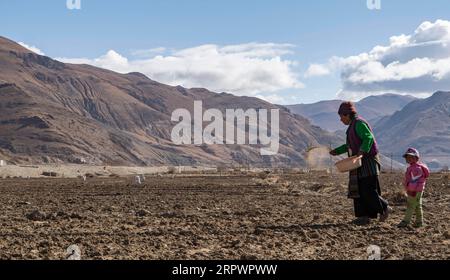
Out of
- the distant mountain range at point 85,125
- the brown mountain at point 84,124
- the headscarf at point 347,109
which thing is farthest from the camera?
the brown mountain at point 84,124

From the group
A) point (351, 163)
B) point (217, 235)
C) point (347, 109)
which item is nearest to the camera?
point (217, 235)

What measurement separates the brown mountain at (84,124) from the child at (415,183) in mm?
90127

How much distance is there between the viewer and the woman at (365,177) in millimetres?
10836

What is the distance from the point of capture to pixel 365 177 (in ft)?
35.7

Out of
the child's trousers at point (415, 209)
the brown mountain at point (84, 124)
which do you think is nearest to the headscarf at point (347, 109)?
the child's trousers at point (415, 209)


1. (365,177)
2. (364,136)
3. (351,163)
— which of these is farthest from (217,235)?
(364,136)

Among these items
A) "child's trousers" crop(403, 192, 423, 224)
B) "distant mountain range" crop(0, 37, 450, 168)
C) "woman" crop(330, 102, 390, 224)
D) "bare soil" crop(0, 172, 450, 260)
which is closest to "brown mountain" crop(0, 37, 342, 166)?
"distant mountain range" crop(0, 37, 450, 168)

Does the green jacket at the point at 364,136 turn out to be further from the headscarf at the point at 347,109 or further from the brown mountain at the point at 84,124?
the brown mountain at the point at 84,124

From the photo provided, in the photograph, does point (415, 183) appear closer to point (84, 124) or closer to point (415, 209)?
point (415, 209)

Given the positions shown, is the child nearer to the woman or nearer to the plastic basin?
the woman

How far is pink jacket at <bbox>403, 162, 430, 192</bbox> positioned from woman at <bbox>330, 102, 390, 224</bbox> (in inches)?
19.5

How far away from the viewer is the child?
10.6 m

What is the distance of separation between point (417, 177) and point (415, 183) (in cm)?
10
